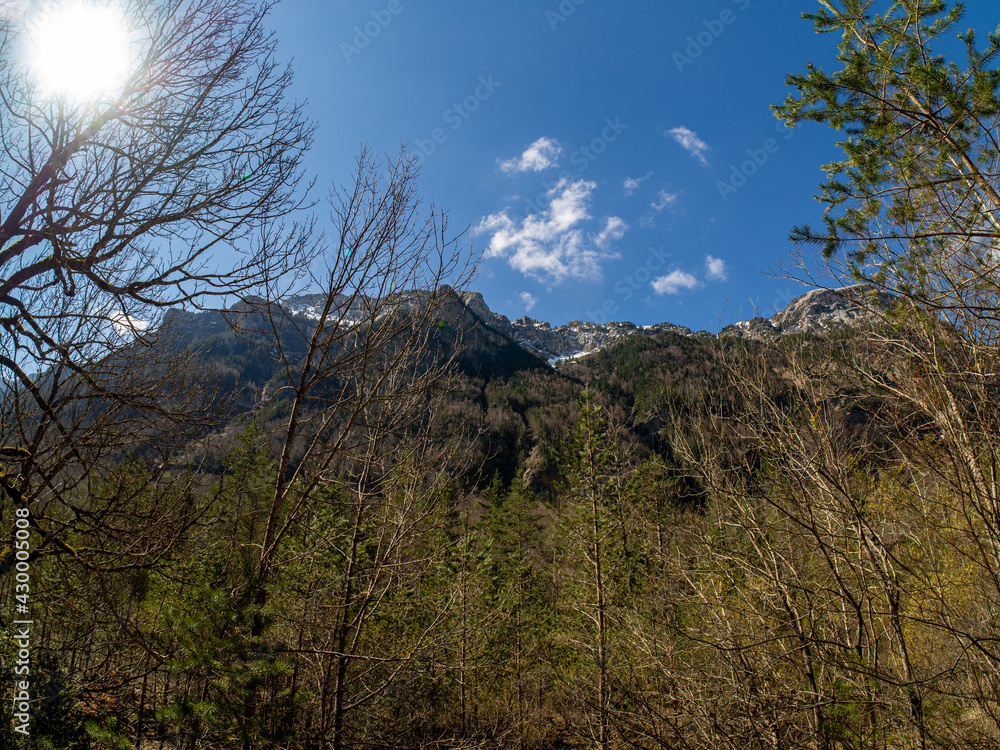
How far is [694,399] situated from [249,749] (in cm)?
550

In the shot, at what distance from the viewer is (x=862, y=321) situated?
15.5ft

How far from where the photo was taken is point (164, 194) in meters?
2.85

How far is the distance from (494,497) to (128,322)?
23.5 m

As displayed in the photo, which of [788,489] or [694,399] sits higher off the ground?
[694,399]

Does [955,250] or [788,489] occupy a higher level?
[955,250]

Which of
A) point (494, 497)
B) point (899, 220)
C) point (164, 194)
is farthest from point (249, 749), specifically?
point (494, 497)

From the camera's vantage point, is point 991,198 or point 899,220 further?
point 899,220

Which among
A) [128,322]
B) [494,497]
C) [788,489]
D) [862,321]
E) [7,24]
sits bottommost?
[494,497]

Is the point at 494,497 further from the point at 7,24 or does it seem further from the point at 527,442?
the point at 527,442

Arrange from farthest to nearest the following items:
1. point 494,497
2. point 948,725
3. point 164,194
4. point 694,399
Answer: point 494,497, point 694,399, point 948,725, point 164,194

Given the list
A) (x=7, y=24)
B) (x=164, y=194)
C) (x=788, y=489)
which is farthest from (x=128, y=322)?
(x=788, y=489)

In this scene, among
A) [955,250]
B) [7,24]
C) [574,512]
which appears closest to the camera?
[7,24]

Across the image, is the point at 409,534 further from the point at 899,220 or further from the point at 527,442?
the point at 527,442

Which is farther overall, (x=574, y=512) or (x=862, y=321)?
(x=574, y=512)
